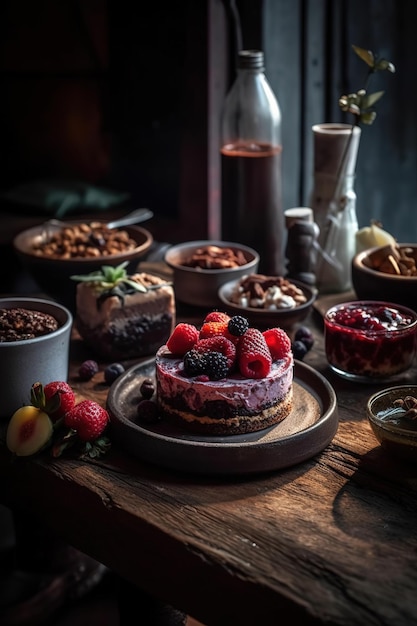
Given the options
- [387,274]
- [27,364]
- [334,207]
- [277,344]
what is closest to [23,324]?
[27,364]

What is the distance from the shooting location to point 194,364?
4.55 ft

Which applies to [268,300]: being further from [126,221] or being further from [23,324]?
[126,221]

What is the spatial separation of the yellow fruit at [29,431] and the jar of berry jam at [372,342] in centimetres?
56

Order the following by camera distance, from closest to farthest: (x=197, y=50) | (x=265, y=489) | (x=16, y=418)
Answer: (x=265, y=489), (x=16, y=418), (x=197, y=50)

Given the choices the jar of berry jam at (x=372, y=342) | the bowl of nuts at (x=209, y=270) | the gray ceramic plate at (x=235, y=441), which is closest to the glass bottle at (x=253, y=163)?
the bowl of nuts at (x=209, y=270)

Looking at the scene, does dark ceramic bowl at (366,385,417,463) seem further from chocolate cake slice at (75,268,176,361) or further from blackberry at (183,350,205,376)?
chocolate cake slice at (75,268,176,361)

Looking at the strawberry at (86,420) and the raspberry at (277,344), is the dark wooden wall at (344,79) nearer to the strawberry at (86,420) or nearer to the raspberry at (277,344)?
the raspberry at (277,344)

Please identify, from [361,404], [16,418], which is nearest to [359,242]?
[361,404]

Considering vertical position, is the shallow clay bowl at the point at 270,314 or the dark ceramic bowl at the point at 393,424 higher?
the shallow clay bowl at the point at 270,314

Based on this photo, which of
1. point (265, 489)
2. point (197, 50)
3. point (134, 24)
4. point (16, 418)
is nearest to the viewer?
point (265, 489)

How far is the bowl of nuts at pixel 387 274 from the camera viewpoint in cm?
179

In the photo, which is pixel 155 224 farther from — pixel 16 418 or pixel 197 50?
pixel 16 418

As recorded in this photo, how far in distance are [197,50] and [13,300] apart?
53.3 inches

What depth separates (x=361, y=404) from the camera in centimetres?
158
